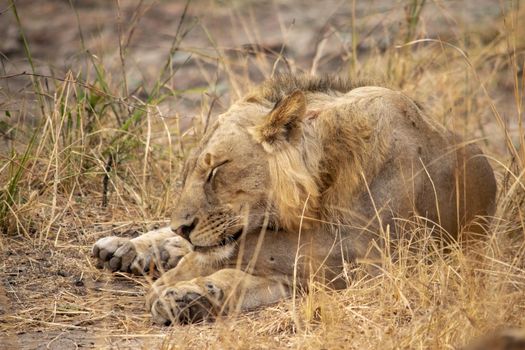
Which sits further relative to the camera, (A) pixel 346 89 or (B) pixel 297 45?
(B) pixel 297 45

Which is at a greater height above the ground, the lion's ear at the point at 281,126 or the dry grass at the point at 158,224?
the lion's ear at the point at 281,126

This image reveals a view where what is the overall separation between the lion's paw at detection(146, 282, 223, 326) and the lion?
0.03 meters

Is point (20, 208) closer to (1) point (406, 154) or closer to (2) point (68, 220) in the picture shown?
(2) point (68, 220)

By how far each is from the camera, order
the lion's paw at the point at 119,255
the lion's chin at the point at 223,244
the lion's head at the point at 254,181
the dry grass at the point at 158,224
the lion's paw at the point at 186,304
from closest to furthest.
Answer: the dry grass at the point at 158,224 < the lion's paw at the point at 186,304 < the lion's head at the point at 254,181 < the lion's chin at the point at 223,244 < the lion's paw at the point at 119,255

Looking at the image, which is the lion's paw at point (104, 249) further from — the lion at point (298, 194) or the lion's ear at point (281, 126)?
the lion's ear at point (281, 126)

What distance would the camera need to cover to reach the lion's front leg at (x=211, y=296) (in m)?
3.77

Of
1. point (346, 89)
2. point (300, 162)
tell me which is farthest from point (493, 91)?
point (300, 162)

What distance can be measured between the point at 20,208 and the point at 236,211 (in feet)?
4.37

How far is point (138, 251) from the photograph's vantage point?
4.58 m

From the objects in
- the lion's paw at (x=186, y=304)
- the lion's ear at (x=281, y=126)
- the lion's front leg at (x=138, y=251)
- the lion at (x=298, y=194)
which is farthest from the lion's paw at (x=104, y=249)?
the lion's ear at (x=281, y=126)

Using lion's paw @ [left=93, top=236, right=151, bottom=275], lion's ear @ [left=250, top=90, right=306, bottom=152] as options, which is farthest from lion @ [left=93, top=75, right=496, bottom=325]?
lion's paw @ [left=93, top=236, right=151, bottom=275]

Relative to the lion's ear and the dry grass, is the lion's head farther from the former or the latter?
the dry grass

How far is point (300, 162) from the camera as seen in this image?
156 inches

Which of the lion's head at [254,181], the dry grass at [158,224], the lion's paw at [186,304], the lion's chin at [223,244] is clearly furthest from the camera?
the lion's chin at [223,244]
